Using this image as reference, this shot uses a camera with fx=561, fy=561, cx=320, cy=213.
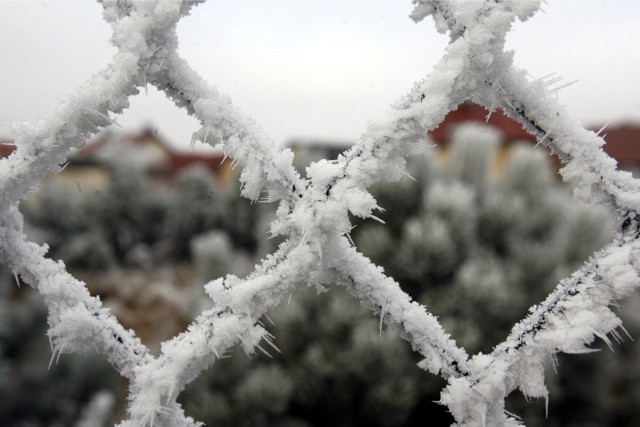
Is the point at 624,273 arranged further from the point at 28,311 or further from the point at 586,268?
the point at 28,311

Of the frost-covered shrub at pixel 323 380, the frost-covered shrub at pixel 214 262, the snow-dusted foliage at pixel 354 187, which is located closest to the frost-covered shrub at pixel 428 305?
the frost-covered shrub at pixel 323 380

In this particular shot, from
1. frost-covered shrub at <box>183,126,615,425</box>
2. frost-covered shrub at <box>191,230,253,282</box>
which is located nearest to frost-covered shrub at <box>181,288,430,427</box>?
frost-covered shrub at <box>183,126,615,425</box>

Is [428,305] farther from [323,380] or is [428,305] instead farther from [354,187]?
[354,187]

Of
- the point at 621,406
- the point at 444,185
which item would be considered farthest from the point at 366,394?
the point at 621,406

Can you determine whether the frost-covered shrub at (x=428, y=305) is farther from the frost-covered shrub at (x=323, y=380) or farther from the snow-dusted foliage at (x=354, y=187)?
the snow-dusted foliage at (x=354, y=187)

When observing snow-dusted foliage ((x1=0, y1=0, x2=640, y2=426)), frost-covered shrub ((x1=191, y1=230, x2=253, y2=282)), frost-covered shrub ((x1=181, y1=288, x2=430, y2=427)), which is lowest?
snow-dusted foliage ((x1=0, y1=0, x2=640, y2=426))

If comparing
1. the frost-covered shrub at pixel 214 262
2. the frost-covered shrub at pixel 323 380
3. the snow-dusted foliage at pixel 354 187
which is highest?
the frost-covered shrub at pixel 214 262

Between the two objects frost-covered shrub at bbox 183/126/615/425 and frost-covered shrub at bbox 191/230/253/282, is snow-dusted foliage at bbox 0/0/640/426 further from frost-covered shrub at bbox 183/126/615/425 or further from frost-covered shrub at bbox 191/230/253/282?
frost-covered shrub at bbox 191/230/253/282

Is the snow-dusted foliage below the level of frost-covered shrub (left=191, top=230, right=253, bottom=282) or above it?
below

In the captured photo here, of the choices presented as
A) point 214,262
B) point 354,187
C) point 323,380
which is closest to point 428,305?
point 323,380
